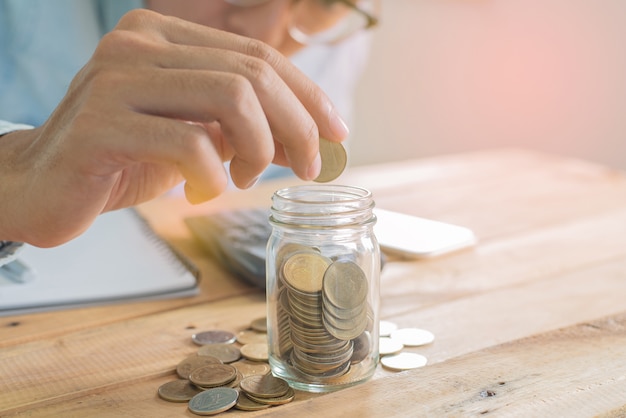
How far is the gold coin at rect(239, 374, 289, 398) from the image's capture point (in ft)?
1.99

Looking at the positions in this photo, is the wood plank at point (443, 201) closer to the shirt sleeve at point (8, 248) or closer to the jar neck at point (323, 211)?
the shirt sleeve at point (8, 248)

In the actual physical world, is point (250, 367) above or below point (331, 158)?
below

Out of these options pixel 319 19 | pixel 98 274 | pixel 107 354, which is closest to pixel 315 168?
pixel 107 354

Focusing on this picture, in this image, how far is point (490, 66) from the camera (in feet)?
9.93

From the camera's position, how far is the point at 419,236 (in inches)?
43.0

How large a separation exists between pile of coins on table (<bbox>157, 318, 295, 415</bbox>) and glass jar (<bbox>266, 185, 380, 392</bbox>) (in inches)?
1.0

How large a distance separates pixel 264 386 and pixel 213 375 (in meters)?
0.05

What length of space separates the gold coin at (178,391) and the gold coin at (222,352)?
0.06 m

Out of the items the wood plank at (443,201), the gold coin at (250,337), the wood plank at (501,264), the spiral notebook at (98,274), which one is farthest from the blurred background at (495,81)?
the gold coin at (250,337)

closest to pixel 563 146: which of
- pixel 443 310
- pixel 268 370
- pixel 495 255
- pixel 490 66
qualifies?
pixel 490 66

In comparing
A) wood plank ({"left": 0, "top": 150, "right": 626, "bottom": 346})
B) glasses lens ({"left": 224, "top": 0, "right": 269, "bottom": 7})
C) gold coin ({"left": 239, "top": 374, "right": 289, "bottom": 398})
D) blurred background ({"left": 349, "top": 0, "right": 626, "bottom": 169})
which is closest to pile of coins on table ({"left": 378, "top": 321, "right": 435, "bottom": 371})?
gold coin ({"left": 239, "top": 374, "right": 289, "bottom": 398})

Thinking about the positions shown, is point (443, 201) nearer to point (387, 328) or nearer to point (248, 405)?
point (387, 328)

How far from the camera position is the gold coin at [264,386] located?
1.99ft

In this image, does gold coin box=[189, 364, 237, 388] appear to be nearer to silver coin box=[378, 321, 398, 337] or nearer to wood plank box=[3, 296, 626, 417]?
wood plank box=[3, 296, 626, 417]
